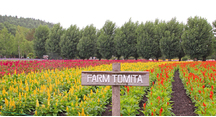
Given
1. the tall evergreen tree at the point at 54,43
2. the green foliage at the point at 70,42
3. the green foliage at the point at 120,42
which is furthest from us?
the tall evergreen tree at the point at 54,43

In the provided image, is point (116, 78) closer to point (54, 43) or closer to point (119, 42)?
point (119, 42)

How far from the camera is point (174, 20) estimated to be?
87.8 ft

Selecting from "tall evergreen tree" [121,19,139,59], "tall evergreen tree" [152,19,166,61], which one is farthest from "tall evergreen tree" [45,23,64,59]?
"tall evergreen tree" [152,19,166,61]

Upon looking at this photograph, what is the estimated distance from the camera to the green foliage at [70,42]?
31.7m

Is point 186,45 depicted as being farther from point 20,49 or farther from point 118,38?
point 20,49

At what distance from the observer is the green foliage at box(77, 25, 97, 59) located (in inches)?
1175

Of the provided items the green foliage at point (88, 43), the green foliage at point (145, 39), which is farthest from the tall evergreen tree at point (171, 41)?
the green foliage at point (88, 43)

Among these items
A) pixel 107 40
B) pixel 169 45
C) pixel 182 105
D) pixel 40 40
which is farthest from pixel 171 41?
pixel 40 40

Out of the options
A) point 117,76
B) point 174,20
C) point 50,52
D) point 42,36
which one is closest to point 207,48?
point 174,20

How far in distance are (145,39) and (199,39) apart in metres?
8.47

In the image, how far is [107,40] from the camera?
29.0 m

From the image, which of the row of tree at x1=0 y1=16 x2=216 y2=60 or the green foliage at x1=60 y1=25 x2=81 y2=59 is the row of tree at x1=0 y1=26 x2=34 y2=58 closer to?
the green foliage at x1=60 y1=25 x2=81 y2=59

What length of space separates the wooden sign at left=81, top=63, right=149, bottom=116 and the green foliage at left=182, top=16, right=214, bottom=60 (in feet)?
80.4

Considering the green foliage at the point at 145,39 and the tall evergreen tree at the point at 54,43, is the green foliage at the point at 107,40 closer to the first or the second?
the green foliage at the point at 145,39
